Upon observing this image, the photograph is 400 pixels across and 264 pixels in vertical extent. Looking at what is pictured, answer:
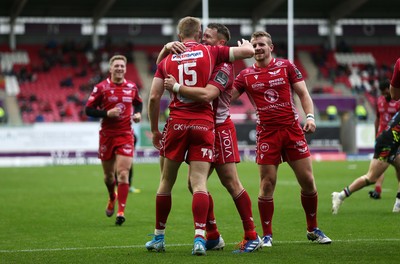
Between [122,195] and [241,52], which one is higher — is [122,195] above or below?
below

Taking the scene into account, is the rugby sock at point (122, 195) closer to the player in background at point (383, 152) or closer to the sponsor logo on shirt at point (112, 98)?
the sponsor logo on shirt at point (112, 98)

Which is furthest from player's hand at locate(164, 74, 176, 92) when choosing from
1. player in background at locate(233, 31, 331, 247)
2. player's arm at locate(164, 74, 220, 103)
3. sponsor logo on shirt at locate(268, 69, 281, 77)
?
sponsor logo on shirt at locate(268, 69, 281, 77)

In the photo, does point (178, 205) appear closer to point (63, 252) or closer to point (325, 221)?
point (325, 221)

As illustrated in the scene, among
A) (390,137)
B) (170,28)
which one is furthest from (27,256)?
(170,28)

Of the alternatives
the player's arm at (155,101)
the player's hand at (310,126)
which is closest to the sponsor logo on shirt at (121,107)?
the player's arm at (155,101)

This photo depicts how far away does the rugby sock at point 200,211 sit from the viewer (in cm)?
851

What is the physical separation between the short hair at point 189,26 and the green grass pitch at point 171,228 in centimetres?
229

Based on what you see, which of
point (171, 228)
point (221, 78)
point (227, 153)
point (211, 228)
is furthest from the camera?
point (171, 228)

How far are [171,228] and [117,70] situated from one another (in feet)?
10.2

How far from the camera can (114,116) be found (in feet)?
44.5

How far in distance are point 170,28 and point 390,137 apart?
154ft

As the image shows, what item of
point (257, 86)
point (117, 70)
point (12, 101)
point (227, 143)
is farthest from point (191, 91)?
point (12, 101)

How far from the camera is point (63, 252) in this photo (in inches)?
368

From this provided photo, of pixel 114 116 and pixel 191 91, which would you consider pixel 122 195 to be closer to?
pixel 114 116
